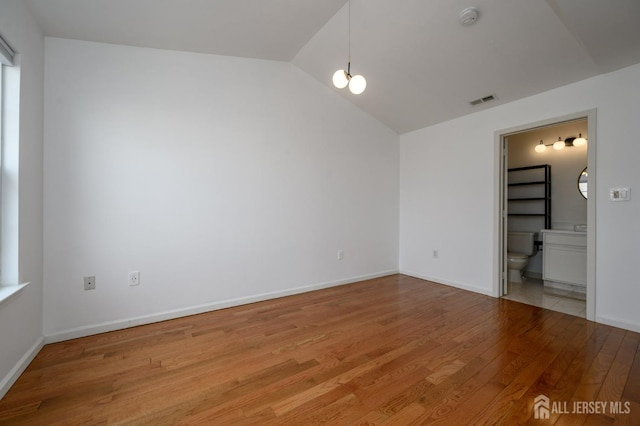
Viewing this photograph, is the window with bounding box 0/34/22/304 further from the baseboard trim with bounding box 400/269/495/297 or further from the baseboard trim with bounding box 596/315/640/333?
the baseboard trim with bounding box 596/315/640/333

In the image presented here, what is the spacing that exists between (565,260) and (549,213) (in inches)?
38.5

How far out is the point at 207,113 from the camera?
293cm

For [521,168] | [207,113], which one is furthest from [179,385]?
[521,168]

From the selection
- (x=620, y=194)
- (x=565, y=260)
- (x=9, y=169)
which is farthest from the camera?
(x=565, y=260)

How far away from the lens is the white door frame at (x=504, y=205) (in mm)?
2672

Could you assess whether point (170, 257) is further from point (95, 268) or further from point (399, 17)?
point (399, 17)

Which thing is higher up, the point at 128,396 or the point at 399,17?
the point at 399,17

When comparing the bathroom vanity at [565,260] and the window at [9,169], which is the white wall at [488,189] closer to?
the bathroom vanity at [565,260]

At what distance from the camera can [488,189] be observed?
351 cm

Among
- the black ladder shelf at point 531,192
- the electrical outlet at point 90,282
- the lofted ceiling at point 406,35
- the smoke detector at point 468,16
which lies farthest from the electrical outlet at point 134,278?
the black ladder shelf at point 531,192

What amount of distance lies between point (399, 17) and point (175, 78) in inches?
91.9

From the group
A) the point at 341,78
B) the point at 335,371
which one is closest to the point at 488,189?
the point at 341,78

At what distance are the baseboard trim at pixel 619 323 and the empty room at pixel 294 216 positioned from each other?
1cm

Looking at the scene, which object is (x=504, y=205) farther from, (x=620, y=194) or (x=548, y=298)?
(x=548, y=298)
